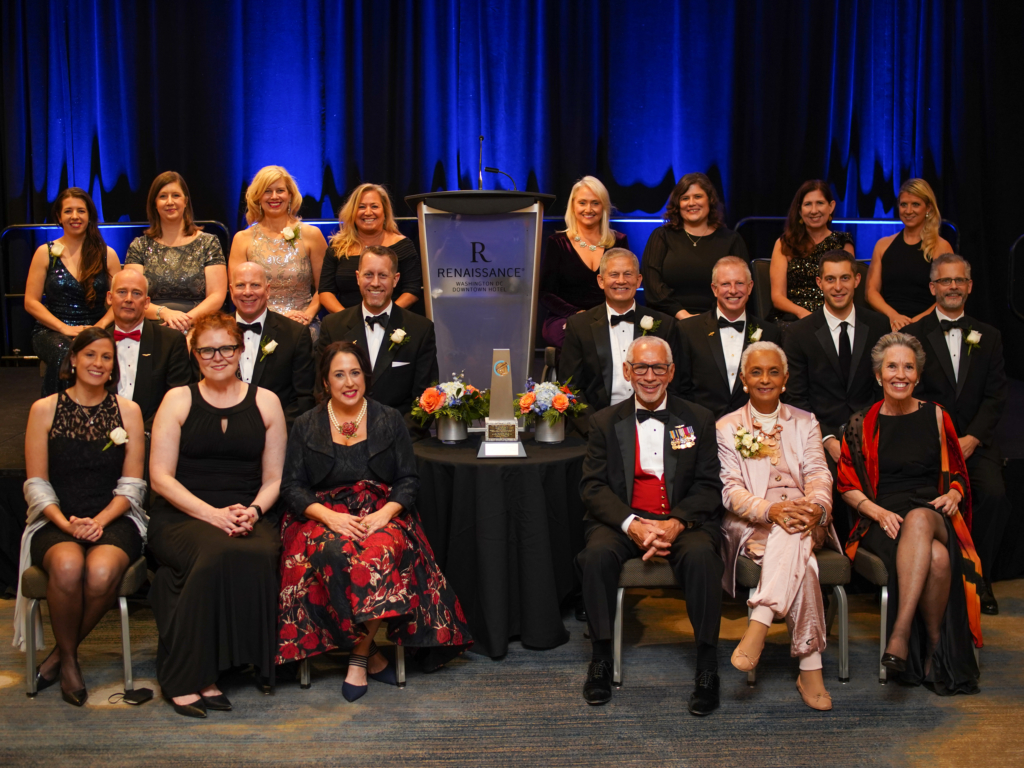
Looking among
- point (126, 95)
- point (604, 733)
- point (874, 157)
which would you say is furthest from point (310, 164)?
point (604, 733)

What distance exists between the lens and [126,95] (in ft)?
25.9

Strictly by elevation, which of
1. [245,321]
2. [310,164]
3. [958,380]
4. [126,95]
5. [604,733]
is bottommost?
[604,733]

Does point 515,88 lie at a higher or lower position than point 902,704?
higher

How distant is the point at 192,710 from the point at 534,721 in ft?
3.93

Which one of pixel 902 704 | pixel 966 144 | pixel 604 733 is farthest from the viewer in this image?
pixel 966 144

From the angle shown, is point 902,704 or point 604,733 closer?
point 604,733

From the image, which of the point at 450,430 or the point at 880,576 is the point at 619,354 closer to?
the point at 450,430

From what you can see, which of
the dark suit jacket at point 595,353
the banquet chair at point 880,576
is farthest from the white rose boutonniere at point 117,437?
the banquet chair at point 880,576

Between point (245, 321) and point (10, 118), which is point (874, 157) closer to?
point (245, 321)

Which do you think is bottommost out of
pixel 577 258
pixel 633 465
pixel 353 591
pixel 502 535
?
pixel 353 591

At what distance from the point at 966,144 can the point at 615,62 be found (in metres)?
2.85

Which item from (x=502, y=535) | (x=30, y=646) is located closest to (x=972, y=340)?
(x=502, y=535)

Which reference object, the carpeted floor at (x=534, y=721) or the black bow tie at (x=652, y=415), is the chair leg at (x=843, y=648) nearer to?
the carpeted floor at (x=534, y=721)

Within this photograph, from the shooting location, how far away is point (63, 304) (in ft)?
16.5
